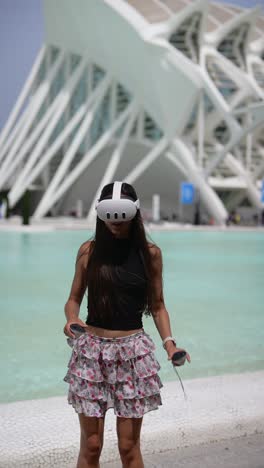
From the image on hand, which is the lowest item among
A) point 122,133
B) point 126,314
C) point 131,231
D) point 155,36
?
point 126,314

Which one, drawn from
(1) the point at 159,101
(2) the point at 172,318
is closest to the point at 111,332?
(2) the point at 172,318

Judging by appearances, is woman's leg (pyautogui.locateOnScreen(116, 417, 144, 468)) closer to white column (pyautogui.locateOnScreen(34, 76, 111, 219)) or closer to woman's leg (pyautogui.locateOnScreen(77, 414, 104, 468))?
woman's leg (pyautogui.locateOnScreen(77, 414, 104, 468))

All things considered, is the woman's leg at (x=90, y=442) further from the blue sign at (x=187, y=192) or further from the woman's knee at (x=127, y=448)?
the blue sign at (x=187, y=192)

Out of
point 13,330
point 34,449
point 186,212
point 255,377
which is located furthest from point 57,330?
point 186,212

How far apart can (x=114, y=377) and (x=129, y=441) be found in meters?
0.25

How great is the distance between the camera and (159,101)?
112ft

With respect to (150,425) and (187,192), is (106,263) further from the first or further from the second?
(187,192)

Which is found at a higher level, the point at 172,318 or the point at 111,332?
the point at 111,332

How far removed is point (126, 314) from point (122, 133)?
37.6m

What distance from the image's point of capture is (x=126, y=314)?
2.05 metres

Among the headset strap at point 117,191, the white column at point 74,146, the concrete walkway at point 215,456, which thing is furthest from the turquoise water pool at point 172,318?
the white column at point 74,146

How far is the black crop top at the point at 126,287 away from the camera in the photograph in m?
2.04

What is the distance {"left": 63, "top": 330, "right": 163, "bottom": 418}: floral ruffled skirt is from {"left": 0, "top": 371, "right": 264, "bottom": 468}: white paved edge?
1.78 feet

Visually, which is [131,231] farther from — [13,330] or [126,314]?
[13,330]
